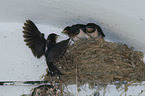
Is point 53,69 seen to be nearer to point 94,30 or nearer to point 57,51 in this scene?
point 57,51

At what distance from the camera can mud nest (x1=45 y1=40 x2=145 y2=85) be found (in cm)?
208

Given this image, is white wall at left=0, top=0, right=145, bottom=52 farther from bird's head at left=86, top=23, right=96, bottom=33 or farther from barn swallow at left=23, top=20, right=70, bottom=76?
barn swallow at left=23, top=20, right=70, bottom=76

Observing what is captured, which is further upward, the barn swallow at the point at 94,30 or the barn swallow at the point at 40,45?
the barn swallow at the point at 94,30

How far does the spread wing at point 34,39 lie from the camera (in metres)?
2.00

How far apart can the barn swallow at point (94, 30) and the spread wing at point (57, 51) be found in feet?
1.52

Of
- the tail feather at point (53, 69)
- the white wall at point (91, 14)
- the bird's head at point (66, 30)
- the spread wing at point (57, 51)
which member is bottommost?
the tail feather at point (53, 69)

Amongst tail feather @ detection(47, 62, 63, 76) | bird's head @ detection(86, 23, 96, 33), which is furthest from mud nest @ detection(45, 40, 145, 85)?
bird's head @ detection(86, 23, 96, 33)

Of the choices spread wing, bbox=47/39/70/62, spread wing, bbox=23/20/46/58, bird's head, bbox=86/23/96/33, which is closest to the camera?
spread wing, bbox=47/39/70/62

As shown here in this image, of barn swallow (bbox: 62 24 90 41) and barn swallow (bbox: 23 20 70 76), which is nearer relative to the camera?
barn swallow (bbox: 23 20 70 76)

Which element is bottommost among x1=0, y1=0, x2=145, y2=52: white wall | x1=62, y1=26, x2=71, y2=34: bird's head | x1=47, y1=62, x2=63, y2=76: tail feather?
x1=47, y1=62, x2=63, y2=76: tail feather

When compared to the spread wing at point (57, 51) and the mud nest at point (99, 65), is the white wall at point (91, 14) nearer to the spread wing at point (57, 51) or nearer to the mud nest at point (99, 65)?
the mud nest at point (99, 65)

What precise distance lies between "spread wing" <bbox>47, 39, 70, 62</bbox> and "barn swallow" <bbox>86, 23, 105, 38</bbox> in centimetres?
46

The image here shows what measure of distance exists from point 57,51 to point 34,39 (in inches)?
10.8

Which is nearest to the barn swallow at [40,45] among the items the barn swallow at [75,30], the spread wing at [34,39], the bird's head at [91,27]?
the spread wing at [34,39]
